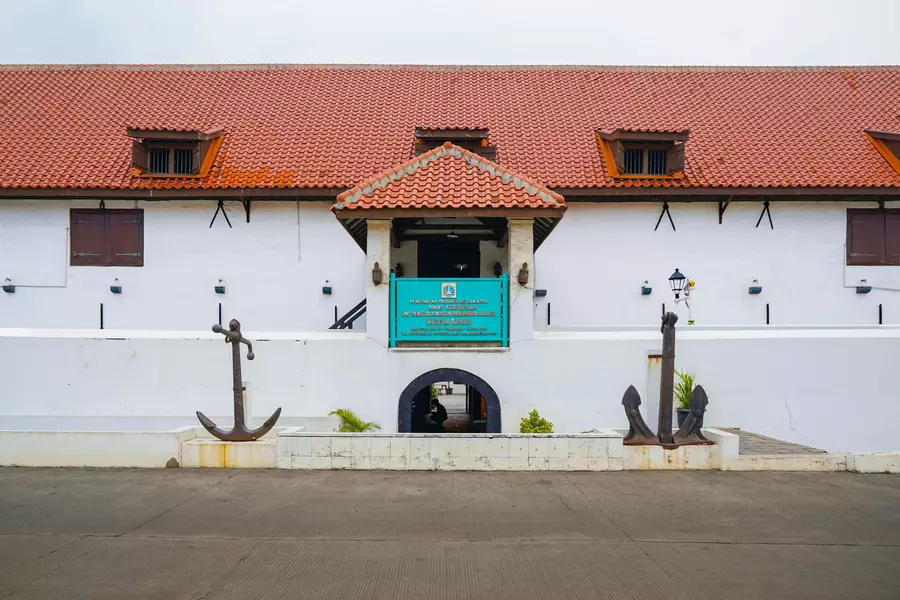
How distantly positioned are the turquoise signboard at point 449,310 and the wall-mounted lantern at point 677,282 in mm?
5138

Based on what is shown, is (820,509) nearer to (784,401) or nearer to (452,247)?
(784,401)

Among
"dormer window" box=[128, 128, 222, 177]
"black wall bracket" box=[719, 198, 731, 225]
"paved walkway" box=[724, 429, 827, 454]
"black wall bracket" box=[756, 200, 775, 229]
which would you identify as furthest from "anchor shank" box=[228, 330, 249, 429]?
"black wall bracket" box=[756, 200, 775, 229]

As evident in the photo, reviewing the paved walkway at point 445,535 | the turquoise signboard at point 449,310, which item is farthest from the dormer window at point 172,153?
the paved walkway at point 445,535

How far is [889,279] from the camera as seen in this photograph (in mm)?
18578

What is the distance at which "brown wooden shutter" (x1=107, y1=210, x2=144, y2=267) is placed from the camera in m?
18.3

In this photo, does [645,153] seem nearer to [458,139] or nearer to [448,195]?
[458,139]

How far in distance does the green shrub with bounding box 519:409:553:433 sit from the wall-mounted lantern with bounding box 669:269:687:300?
5.60 m

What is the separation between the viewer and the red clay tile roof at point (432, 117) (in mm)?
18281

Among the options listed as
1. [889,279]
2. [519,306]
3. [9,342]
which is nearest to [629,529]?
[519,306]

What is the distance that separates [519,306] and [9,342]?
8.89m

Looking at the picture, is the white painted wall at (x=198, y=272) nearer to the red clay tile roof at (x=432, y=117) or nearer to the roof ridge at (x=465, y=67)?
the red clay tile roof at (x=432, y=117)

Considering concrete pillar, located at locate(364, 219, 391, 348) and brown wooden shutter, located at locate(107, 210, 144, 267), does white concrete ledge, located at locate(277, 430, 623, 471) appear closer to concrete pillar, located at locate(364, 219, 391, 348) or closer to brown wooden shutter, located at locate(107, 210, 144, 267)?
concrete pillar, located at locate(364, 219, 391, 348)

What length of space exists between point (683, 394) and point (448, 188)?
5.32 metres

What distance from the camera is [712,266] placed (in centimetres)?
1848
